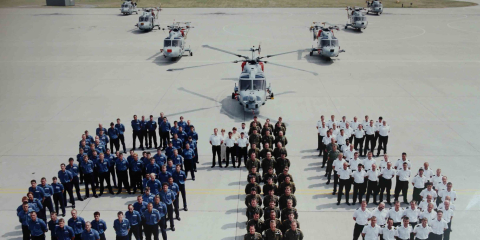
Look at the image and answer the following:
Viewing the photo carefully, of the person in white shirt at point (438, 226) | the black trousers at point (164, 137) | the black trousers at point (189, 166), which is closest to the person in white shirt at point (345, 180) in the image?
the person in white shirt at point (438, 226)

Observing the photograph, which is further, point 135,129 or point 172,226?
point 135,129

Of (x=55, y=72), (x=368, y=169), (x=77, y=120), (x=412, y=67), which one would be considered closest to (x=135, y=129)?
(x=77, y=120)

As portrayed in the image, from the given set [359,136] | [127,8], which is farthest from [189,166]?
[127,8]

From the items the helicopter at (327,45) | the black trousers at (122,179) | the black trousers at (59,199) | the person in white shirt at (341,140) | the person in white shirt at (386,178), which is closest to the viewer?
the black trousers at (59,199)

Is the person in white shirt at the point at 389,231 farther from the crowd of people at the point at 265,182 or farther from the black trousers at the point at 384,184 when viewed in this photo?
the black trousers at the point at 384,184

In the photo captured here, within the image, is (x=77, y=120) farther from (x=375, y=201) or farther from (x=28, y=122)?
(x=375, y=201)

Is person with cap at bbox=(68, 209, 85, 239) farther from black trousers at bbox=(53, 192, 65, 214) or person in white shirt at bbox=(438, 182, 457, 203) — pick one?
person in white shirt at bbox=(438, 182, 457, 203)

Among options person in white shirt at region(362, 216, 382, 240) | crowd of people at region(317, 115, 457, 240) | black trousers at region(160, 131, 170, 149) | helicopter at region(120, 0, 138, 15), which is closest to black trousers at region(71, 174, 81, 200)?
black trousers at region(160, 131, 170, 149)

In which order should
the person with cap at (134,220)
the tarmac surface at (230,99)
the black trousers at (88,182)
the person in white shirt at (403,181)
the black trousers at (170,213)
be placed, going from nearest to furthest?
the person with cap at (134,220), the black trousers at (170,213), the person in white shirt at (403,181), the tarmac surface at (230,99), the black trousers at (88,182)
